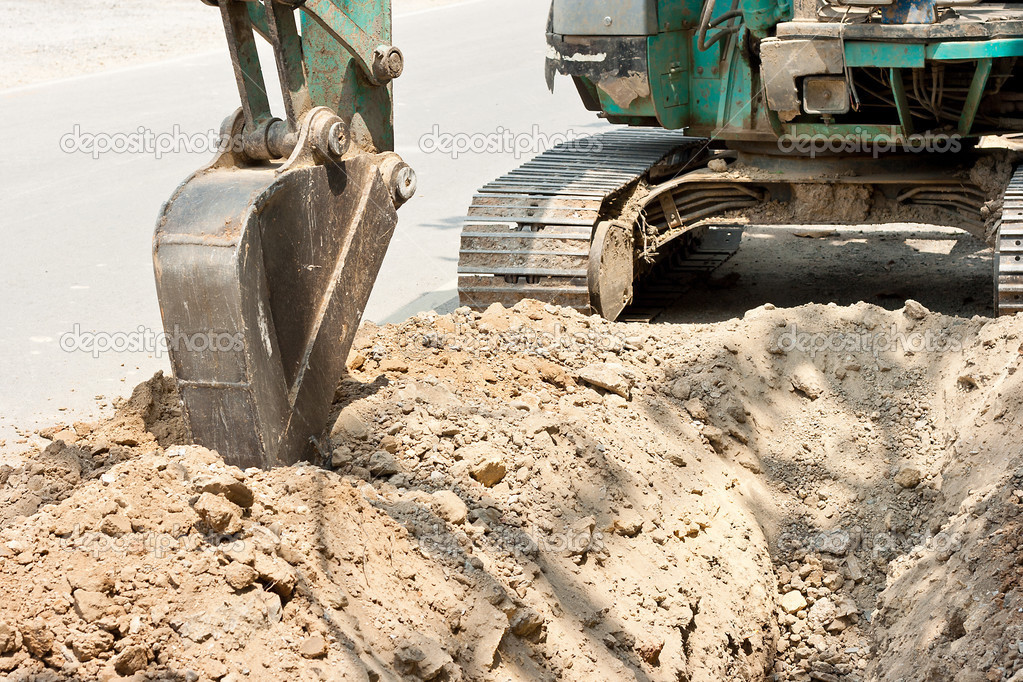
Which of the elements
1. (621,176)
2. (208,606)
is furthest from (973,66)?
(208,606)

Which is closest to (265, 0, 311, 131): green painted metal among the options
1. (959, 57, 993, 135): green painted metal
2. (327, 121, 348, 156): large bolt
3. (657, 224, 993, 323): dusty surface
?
(327, 121, 348, 156): large bolt

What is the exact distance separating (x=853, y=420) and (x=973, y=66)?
2.47 metres

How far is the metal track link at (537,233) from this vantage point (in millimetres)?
6340

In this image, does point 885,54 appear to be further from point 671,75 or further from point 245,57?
point 245,57

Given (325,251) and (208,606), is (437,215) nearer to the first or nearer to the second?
(325,251)

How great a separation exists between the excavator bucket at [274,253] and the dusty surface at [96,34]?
11278mm

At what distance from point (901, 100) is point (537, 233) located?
6.70 feet

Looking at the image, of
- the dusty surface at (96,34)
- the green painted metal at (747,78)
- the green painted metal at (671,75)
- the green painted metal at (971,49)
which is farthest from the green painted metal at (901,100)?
the dusty surface at (96,34)

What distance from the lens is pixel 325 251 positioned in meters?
4.01

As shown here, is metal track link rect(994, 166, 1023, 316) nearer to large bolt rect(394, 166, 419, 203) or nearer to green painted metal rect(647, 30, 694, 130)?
green painted metal rect(647, 30, 694, 130)

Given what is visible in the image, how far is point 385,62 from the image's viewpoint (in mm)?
4070

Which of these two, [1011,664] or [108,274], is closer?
[1011,664]

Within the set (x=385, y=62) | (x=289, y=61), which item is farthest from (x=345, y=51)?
(x=289, y=61)

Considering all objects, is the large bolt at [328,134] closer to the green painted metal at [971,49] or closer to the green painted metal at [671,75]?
the green painted metal at [671,75]
